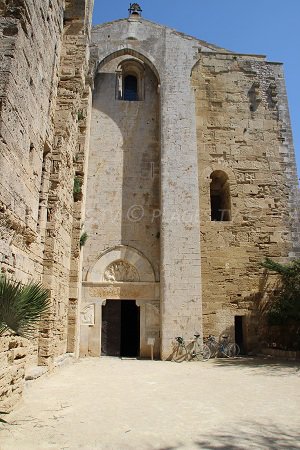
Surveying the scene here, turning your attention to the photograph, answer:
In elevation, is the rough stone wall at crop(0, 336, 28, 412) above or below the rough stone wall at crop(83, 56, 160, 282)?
below

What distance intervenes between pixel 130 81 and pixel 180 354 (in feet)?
34.2

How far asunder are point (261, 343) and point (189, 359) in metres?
2.59

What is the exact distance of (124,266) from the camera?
12.9 meters

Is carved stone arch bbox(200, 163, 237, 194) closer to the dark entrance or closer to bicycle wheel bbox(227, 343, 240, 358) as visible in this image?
the dark entrance

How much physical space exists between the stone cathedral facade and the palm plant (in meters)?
4.34

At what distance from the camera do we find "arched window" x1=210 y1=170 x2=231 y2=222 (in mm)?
13902

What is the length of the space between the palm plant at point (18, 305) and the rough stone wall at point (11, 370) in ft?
1.05

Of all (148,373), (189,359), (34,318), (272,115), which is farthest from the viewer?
(272,115)

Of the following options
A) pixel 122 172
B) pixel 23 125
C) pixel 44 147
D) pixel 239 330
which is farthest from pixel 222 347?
pixel 23 125

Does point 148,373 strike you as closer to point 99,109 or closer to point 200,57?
point 99,109

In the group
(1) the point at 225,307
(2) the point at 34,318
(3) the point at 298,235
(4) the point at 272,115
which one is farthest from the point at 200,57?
(2) the point at 34,318

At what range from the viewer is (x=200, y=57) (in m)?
15.1

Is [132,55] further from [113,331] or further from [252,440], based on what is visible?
[252,440]

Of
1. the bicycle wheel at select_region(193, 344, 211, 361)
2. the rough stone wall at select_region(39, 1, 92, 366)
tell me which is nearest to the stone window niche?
the rough stone wall at select_region(39, 1, 92, 366)
